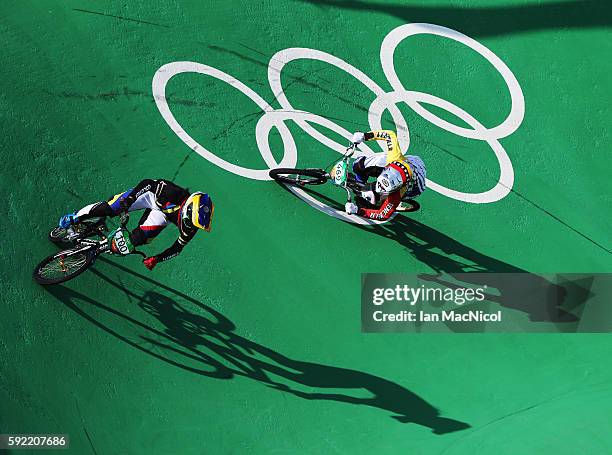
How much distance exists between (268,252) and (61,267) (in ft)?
11.1

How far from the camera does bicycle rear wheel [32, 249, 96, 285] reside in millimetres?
9680

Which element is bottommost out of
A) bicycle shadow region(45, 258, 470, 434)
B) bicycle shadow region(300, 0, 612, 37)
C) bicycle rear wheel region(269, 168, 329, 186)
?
bicycle shadow region(45, 258, 470, 434)

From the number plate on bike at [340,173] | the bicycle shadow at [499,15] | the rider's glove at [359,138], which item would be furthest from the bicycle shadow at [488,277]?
the bicycle shadow at [499,15]

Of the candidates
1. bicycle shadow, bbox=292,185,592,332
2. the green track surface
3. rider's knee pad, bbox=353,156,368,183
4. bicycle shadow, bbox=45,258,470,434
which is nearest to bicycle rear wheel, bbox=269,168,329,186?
the green track surface

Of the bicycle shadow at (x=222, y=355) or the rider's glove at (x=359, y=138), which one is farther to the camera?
the bicycle shadow at (x=222, y=355)

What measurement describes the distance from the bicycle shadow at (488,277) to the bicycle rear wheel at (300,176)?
451 mm

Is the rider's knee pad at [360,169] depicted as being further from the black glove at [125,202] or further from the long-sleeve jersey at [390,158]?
the black glove at [125,202]

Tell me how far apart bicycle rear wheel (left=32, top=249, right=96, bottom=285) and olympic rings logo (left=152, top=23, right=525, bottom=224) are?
103 inches

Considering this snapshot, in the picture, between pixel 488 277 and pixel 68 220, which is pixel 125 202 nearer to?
pixel 68 220

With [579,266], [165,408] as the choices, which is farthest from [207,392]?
[579,266]

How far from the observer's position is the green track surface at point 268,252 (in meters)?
10.3

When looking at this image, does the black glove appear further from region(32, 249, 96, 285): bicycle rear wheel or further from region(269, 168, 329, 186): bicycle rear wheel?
region(269, 168, 329, 186): bicycle rear wheel

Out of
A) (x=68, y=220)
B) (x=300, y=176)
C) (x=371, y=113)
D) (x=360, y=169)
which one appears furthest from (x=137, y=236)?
(x=371, y=113)

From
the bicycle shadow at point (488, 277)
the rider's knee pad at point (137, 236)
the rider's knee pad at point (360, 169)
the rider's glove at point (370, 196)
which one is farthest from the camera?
the bicycle shadow at point (488, 277)
